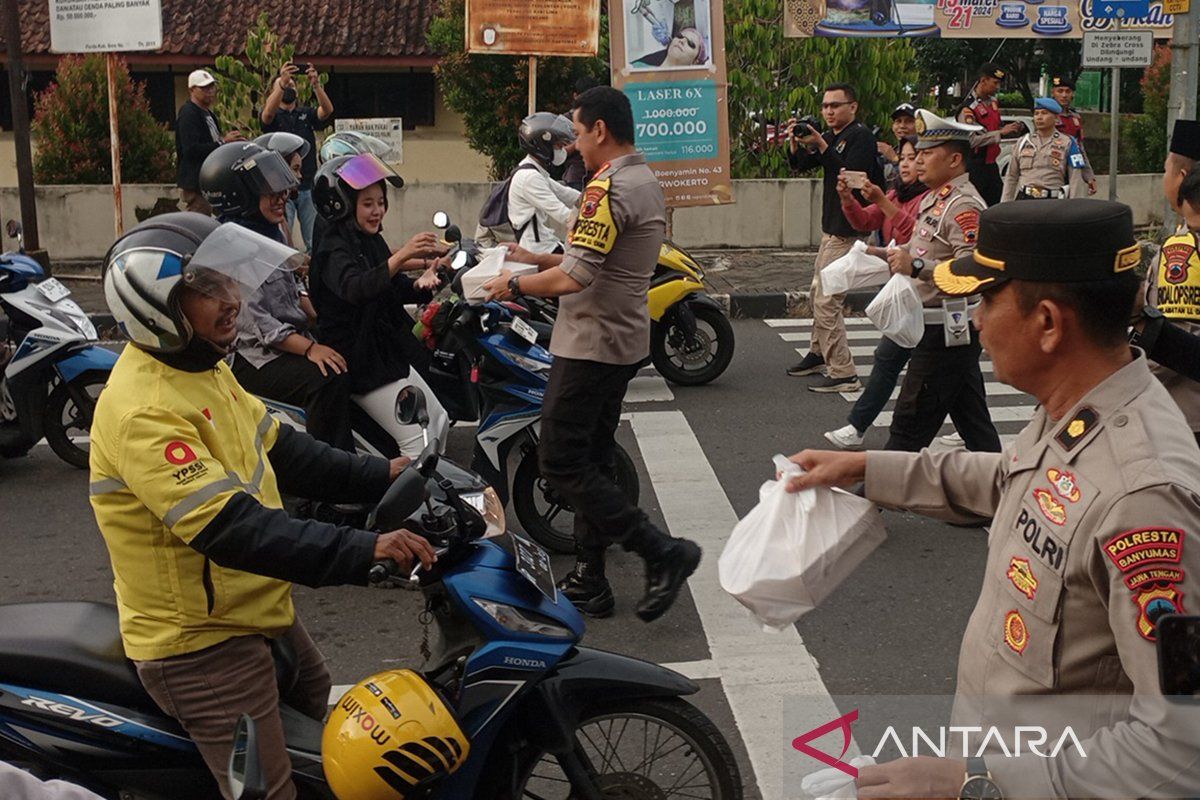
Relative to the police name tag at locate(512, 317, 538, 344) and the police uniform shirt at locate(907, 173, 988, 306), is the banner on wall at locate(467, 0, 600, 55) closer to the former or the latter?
the police uniform shirt at locate(907, 173, 988, 306)

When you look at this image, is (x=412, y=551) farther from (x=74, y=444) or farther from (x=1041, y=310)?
(x=74, y=444)

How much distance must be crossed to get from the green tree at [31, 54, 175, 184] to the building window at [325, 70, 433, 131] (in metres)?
8.50

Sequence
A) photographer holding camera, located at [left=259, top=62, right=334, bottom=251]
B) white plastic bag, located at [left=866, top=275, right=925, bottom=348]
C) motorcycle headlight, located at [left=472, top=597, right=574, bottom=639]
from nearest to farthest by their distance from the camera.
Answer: motorcycle headlight, located at [left=472, top=597, right=574, bottom=639] < white plastic bag, located at [left=866, top=275, right=925, bottom=348] < photographer holding camera, located at [left=259, top=62, right=334, bottom=251]

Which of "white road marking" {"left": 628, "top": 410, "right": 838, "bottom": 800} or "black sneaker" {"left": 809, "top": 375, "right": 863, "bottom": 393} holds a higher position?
"black sneaker" {"left": 809, "top": 375, "right": 863, "bottom": 393}

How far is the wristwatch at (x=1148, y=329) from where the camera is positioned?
166 inches

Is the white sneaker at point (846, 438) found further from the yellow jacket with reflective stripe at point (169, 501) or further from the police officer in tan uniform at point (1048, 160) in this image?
the police officer in tan uniform at point (1048, 160)

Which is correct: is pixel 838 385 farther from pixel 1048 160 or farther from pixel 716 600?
pixel 1048 160

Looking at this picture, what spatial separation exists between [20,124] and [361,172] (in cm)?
890

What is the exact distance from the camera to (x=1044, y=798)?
6.18 ft

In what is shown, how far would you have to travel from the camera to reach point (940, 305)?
6.54 meters

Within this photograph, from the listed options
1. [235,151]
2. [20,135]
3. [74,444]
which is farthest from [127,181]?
[235,151]

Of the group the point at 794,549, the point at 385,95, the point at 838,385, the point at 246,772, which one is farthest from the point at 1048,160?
the point at 385,95

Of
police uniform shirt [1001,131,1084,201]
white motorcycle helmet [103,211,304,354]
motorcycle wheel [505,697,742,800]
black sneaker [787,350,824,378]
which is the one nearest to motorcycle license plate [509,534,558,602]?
motorcycle wheel [505,697,742,800]

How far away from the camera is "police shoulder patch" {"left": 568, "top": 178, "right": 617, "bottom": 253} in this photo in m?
5.08
